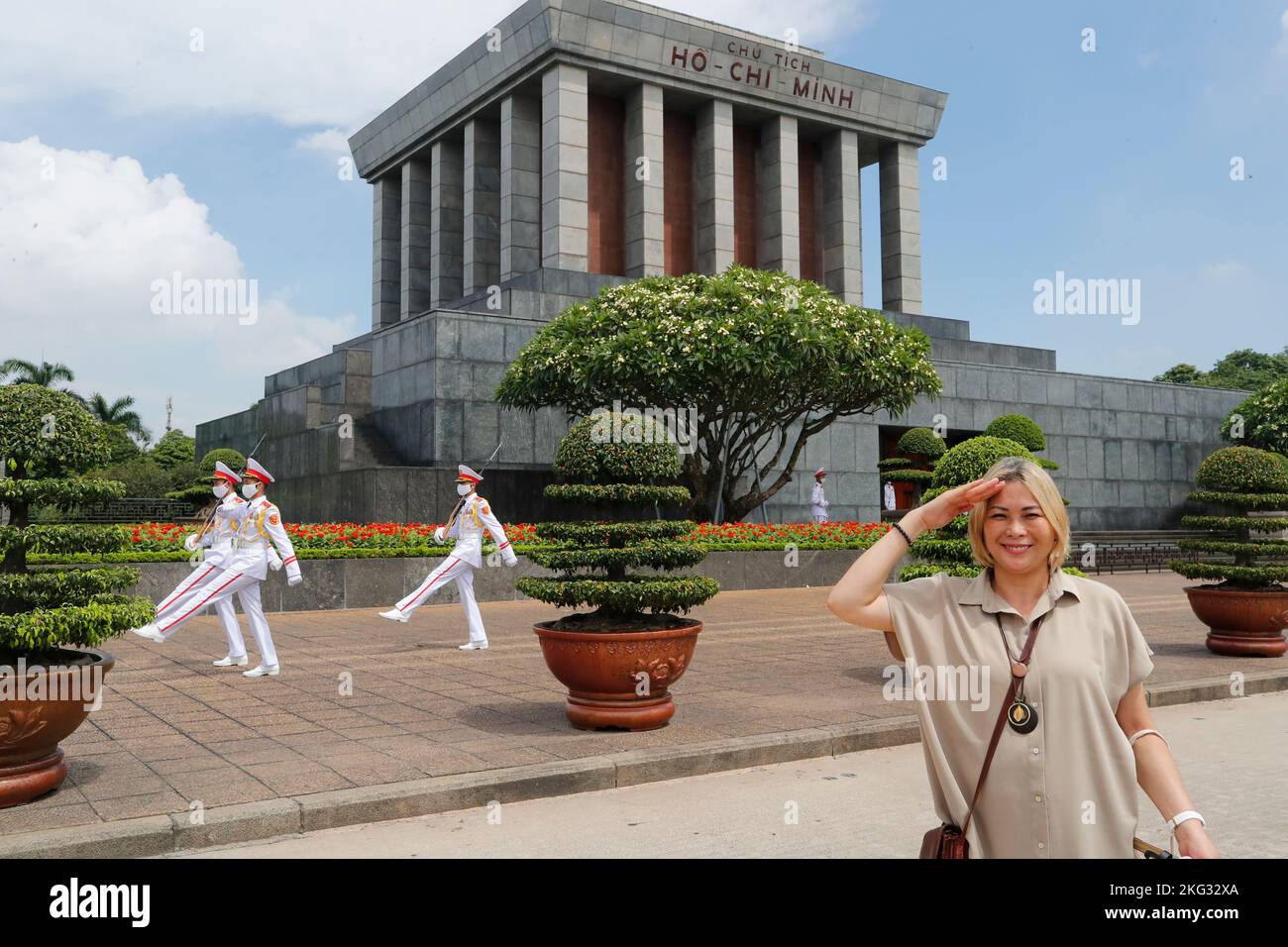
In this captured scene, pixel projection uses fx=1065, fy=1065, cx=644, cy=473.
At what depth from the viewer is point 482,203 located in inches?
1483

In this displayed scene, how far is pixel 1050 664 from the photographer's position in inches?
102

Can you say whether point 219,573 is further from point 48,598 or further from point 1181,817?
point 1181,817

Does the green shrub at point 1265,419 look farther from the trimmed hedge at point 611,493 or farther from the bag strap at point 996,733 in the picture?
the bag strap at point 996,733

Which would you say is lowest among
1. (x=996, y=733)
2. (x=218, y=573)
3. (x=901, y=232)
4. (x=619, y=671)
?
(x=619, y=671)

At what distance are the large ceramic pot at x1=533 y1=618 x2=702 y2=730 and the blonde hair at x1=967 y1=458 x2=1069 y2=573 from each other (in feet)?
15.7

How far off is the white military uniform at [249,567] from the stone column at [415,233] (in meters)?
32.5

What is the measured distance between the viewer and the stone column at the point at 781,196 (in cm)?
3709

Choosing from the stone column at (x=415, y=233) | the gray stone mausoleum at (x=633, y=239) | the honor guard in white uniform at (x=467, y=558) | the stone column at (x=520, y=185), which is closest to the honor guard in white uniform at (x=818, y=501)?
the gray stone mausoleum at (x=633, y=239)

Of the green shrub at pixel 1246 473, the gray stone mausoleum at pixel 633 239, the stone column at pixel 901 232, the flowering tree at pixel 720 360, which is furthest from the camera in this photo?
the stone column at pixel 901 232

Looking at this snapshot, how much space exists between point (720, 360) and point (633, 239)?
14463 millimetres

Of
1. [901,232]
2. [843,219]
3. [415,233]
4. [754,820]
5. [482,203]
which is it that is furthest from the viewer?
[415,233]

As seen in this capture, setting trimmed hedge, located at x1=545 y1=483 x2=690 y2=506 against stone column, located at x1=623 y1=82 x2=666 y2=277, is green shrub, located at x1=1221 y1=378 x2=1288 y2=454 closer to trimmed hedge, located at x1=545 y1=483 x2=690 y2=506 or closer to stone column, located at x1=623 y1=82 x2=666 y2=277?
stone column, located at x1=623 y1=82 x2=666 y2=277

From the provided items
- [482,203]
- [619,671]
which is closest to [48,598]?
[619,671]
